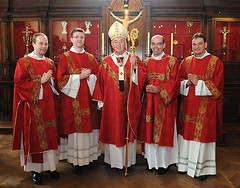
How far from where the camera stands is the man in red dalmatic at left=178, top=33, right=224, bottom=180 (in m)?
3.17

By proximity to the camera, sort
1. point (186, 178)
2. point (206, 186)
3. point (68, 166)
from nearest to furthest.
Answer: point (206, 186)
point (186, 178)
point (68, 166)

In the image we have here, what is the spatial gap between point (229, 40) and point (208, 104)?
3767mm

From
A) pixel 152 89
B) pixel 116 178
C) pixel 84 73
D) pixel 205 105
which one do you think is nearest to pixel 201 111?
pixel 205 105

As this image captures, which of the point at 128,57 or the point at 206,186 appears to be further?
the point at 128,57

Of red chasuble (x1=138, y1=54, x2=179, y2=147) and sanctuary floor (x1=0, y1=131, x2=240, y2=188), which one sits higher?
red chasuble (x1=138, y1=54, x2=179, y2=147)

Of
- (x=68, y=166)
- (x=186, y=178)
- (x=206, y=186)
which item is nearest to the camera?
(x=206, y=186)

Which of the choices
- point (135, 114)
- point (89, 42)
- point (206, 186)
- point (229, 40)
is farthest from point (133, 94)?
point (229, 40)

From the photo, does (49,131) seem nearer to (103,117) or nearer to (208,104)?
(103,117)

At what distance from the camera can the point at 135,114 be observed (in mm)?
3297

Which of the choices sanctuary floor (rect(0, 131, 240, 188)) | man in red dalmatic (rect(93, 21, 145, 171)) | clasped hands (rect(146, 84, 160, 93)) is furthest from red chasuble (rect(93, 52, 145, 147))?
sanctuary floor (rect(0, 131, 240, 188))

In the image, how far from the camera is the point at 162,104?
330cm

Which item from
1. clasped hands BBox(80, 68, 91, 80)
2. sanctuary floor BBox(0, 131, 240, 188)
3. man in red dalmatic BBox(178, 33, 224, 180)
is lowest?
sanctuary floor BBox(0, 131, 240, 188)

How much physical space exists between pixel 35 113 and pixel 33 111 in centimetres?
4

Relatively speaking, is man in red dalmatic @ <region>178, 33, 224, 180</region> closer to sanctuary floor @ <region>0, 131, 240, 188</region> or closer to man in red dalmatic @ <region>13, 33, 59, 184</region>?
sanctuary floor @ <region>0, 131, 240, 188</region>
